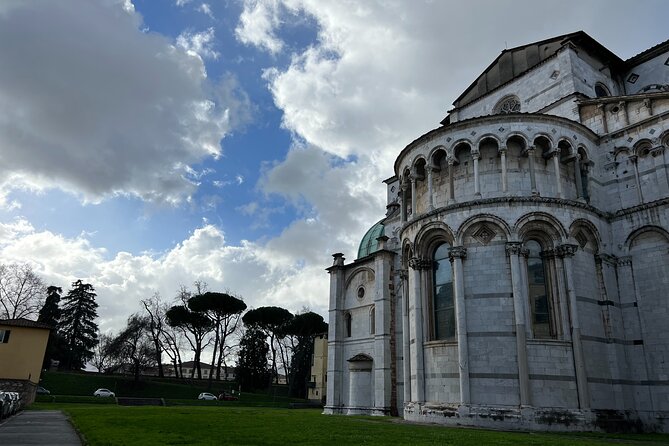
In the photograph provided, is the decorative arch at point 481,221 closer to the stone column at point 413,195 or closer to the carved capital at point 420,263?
the carved capital at point 420,263

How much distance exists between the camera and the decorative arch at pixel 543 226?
1884cm

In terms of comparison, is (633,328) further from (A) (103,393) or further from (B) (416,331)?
(A) (103,393)

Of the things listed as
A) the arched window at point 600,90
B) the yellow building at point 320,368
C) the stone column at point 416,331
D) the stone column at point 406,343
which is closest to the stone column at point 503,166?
the stone column at point 416,331

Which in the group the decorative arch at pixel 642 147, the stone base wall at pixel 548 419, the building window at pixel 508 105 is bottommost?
the stone base wall at pixel 548 419

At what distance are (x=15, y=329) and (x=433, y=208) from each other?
98.5 feet

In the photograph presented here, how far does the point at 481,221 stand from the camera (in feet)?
63.6

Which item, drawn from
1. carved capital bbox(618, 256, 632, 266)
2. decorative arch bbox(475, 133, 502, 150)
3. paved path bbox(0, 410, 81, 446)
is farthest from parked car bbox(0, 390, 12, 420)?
carved capital bbox(618, 256, 632, 266)

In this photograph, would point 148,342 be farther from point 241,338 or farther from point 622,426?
point 622,426

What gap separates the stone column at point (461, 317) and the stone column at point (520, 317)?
1754 millimetres

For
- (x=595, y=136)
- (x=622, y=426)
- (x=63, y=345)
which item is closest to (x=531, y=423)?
(x=622, y=426)

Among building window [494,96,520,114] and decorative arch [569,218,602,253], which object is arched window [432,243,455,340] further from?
building window [494,96,520,114]

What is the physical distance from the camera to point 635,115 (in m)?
21.2

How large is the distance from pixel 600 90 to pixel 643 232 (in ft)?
31.6

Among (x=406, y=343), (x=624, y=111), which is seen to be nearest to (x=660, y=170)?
(x=624, y=111)
